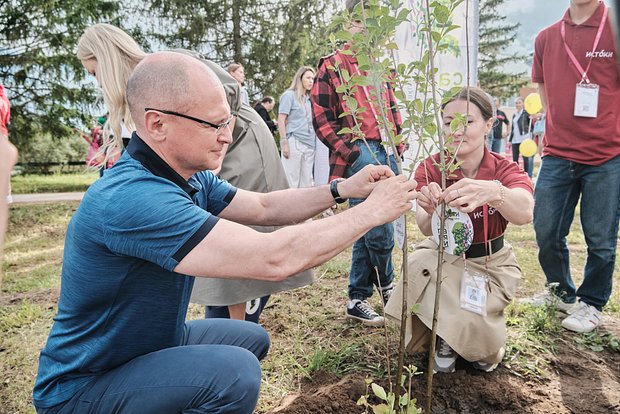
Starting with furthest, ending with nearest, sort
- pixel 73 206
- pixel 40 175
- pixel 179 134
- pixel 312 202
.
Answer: pixel 40 175 → pixel 73 206 → pixel 312 202 → pixel 179 134

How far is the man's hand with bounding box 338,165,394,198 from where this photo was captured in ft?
6.35

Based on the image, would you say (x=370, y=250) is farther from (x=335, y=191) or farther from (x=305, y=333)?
(x=335, y=191)

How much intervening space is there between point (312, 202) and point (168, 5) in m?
12.1

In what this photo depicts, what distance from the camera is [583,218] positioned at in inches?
119

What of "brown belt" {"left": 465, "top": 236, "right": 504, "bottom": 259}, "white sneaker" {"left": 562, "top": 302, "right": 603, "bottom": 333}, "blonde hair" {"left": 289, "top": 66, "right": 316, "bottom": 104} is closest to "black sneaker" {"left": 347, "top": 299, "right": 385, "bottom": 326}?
"brown belt" {"left": 465, "top": 236, "right": 504, "bottom": 259}

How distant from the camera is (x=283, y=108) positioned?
684 cm

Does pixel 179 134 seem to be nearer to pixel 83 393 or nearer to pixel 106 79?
pixel 83 393

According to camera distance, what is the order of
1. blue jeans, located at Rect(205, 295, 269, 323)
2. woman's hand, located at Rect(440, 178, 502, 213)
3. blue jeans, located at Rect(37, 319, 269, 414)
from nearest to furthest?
blue jeans, located at Rect(37, 319, 269, 414), woman's hand, located at Rect(440, 178, 502, 213), blue jeans, located at Rect(205, 295, 269, 323)

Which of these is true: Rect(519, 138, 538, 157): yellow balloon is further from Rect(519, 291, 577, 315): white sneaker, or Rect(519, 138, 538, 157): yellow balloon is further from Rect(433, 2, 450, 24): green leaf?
Rect(433, 2, 450, 24): green leaf

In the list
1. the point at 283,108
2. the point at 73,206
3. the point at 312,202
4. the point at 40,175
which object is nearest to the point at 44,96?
the point at 73,206

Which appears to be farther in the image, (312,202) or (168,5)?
(168,5)

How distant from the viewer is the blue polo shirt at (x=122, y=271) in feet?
4.50

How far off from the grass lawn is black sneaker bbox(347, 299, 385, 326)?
58mm

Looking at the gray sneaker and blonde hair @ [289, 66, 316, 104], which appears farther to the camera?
blonde hair @ [289, 66, 316, 104]
